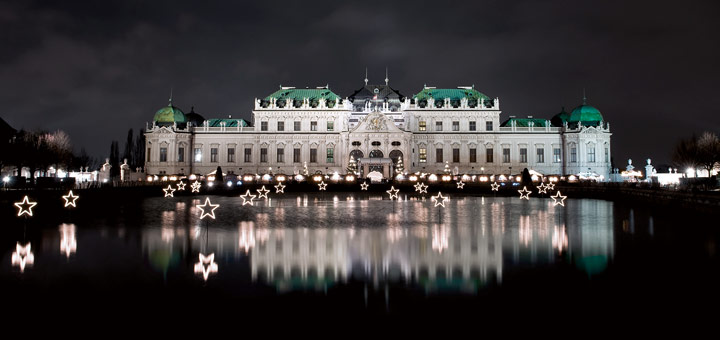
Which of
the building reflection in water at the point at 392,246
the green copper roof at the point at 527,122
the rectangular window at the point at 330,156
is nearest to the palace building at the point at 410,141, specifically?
the rectangular window at the point at 330,156

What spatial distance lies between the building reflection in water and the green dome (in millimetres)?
74775

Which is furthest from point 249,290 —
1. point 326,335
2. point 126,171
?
point 126,171

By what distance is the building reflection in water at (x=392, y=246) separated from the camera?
12.0 meters

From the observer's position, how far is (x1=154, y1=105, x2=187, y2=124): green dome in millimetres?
94250

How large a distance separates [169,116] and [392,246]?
88351 mm

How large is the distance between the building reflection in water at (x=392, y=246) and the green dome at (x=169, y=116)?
2944 inches

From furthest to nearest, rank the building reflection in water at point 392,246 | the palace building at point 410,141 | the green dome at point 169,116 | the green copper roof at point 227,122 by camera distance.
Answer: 1. the green copper roof at point 227,122
2. the green dome at point 169,116
3. the palace building at point 410,141
4. the building reflection in water at point 392,246

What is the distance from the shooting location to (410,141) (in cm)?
8912

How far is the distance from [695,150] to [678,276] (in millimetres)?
74963

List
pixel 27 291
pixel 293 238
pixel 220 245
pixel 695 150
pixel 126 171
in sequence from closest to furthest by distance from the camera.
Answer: pixel 27 291, pixel 220 245, pixel 293 238, pixel 695 150, pixel 126 171

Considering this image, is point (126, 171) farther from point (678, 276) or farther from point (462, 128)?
point (678, 276)

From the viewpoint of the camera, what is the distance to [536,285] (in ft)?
36.1

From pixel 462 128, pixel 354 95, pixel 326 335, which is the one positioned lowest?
pixel 326 335

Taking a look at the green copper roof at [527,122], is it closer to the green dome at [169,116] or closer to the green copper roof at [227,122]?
the green copper roof at [227,122]
